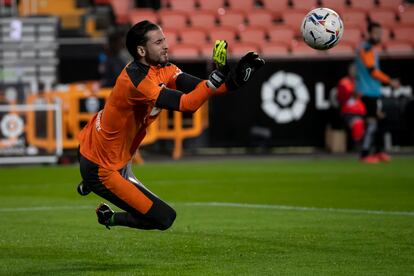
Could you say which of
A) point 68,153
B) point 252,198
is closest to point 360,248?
point 252,198

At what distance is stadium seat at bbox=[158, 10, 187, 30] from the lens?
24234mm

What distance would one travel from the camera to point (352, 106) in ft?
64.5

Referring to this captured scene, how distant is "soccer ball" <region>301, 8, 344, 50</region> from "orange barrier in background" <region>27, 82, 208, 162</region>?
446 inches

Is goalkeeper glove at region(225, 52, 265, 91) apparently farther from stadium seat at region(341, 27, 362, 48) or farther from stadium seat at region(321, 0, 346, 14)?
stadium seat at region(321, 0, 346, 14)

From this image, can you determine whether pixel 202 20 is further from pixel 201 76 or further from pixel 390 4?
pixel 390 4

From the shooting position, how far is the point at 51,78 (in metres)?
22.8

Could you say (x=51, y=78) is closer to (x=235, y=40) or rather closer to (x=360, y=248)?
(x=235, y=40)

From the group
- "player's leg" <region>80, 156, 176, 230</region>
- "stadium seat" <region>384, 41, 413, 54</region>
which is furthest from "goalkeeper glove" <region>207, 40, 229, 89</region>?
"stadium seat" <region>384, 41, 413, 54</region>

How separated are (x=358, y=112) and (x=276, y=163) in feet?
6.22

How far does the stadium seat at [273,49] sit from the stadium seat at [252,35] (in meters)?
0.53

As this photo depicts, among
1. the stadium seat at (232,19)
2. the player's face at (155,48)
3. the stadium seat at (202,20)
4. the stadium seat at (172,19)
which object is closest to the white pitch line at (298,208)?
the player's face at (155,48)

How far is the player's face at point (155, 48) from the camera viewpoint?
759 centimetres

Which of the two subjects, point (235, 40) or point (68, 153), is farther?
point (235, 40)

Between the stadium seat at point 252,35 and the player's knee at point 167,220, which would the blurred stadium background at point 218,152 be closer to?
the stadium seat at point 252,35
